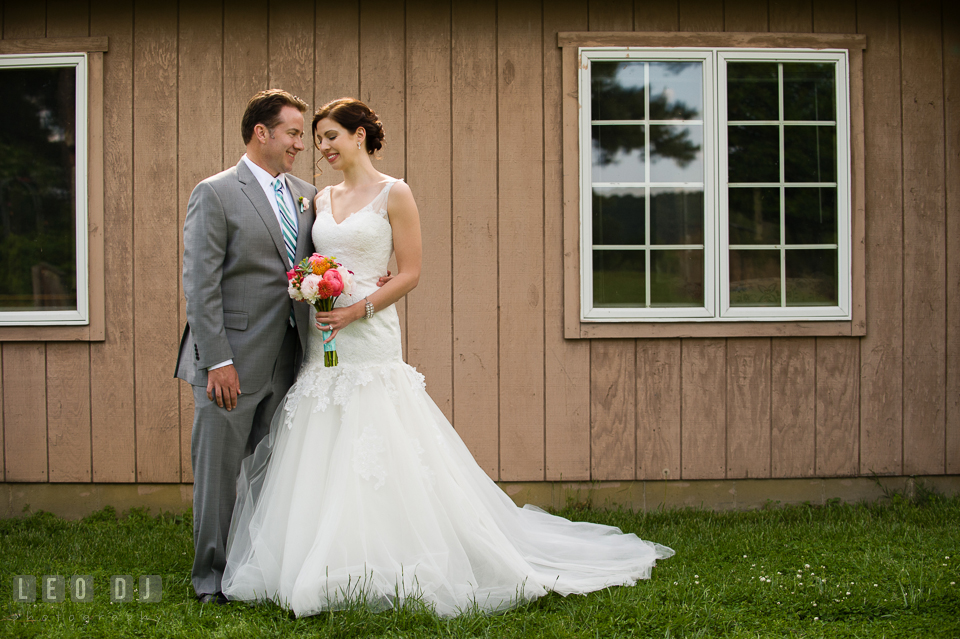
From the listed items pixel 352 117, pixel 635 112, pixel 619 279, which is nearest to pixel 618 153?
pixel 635 112

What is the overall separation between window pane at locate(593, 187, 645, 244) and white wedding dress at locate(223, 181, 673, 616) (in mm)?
1823

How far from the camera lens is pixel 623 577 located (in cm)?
308

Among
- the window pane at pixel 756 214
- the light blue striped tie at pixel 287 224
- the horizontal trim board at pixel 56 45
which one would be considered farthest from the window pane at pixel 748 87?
the horizontal trim board at pixel 56 45

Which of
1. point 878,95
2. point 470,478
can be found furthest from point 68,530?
point 878,95

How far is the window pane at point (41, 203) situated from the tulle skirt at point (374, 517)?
2448mm

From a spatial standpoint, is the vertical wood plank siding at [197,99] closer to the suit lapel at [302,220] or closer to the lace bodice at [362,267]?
the suit lapel at [302,220]

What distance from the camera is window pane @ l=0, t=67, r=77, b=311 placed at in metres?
4.46

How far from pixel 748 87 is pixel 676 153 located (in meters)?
0.66

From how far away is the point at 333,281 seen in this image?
8.95 ft

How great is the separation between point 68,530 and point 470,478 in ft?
9.02

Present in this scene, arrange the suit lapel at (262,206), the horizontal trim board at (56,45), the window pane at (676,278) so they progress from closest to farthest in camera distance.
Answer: the suit lapel at (262,206)
the horizontal trim board at (56,45)
the window pane at (676,278)

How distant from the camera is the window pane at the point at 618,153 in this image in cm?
448

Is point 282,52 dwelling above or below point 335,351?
above

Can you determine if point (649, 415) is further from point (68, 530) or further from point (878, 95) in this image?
point (68, 530)
